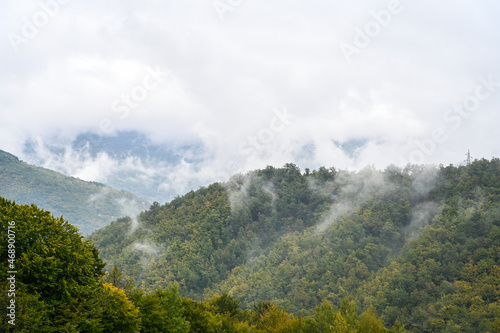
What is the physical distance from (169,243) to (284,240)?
3412cm

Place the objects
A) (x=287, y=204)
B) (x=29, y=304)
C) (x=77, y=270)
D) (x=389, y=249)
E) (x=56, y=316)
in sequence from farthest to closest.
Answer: (x=287, y=204) < (x=389, y=249) < (x=77, y=270) < (x=56, y=316) < (x=29, y=304)

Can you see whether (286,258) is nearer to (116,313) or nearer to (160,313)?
(160,313)

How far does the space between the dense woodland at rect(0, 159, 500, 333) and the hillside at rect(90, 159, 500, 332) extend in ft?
1.16

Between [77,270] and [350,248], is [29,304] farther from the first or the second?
[350,248]

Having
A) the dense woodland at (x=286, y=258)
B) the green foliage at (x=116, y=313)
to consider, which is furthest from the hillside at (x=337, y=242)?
the green foliage at (x=116, y=313)

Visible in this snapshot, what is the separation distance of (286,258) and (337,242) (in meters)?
16.7

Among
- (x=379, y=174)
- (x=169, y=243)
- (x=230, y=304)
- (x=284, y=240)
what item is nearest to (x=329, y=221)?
(x=284, y=240)

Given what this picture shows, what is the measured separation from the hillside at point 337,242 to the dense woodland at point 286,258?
0.35m

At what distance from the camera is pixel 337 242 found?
108 m

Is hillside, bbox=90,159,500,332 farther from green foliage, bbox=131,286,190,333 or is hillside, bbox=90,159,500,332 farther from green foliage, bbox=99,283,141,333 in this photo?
green foliage, bbox=99,283,141,333

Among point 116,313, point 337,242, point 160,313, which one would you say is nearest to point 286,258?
point 337,242

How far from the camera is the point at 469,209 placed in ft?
301

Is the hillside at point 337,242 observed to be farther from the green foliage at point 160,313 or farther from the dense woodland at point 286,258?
the green foliage at point 160,313

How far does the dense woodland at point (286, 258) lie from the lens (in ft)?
101
